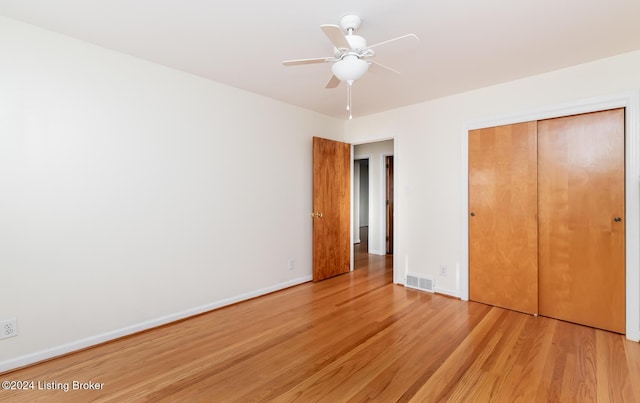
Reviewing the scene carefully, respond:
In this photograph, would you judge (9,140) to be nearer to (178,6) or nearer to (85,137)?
(85,137)

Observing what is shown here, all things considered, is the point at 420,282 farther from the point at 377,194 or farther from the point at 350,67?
the point at 350,67

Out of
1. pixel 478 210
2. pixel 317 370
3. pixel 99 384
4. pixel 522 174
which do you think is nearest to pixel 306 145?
pixel 478 210

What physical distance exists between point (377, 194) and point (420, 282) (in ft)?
8.23

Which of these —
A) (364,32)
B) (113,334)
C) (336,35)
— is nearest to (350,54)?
(336,35)

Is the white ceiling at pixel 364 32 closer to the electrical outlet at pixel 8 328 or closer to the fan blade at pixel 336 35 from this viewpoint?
the fan blade at pixel 336 35

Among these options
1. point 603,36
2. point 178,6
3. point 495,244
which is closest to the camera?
point 178,6

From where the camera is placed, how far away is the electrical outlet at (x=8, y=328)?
205 cm

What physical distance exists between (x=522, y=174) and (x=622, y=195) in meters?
0.75

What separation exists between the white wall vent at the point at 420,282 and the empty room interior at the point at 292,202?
7 centimetres

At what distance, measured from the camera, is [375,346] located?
2.38 metres

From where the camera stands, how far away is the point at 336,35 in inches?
66.5

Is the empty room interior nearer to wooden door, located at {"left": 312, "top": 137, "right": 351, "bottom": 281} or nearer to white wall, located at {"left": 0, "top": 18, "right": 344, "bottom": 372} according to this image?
white wall, located at {"left": 0, "top": 18, "right": 344, "bottom": 372}

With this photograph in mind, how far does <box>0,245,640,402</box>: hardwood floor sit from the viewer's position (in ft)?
6.01

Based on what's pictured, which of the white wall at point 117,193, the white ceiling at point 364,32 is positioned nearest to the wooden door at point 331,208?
the white wall at point 117,193
